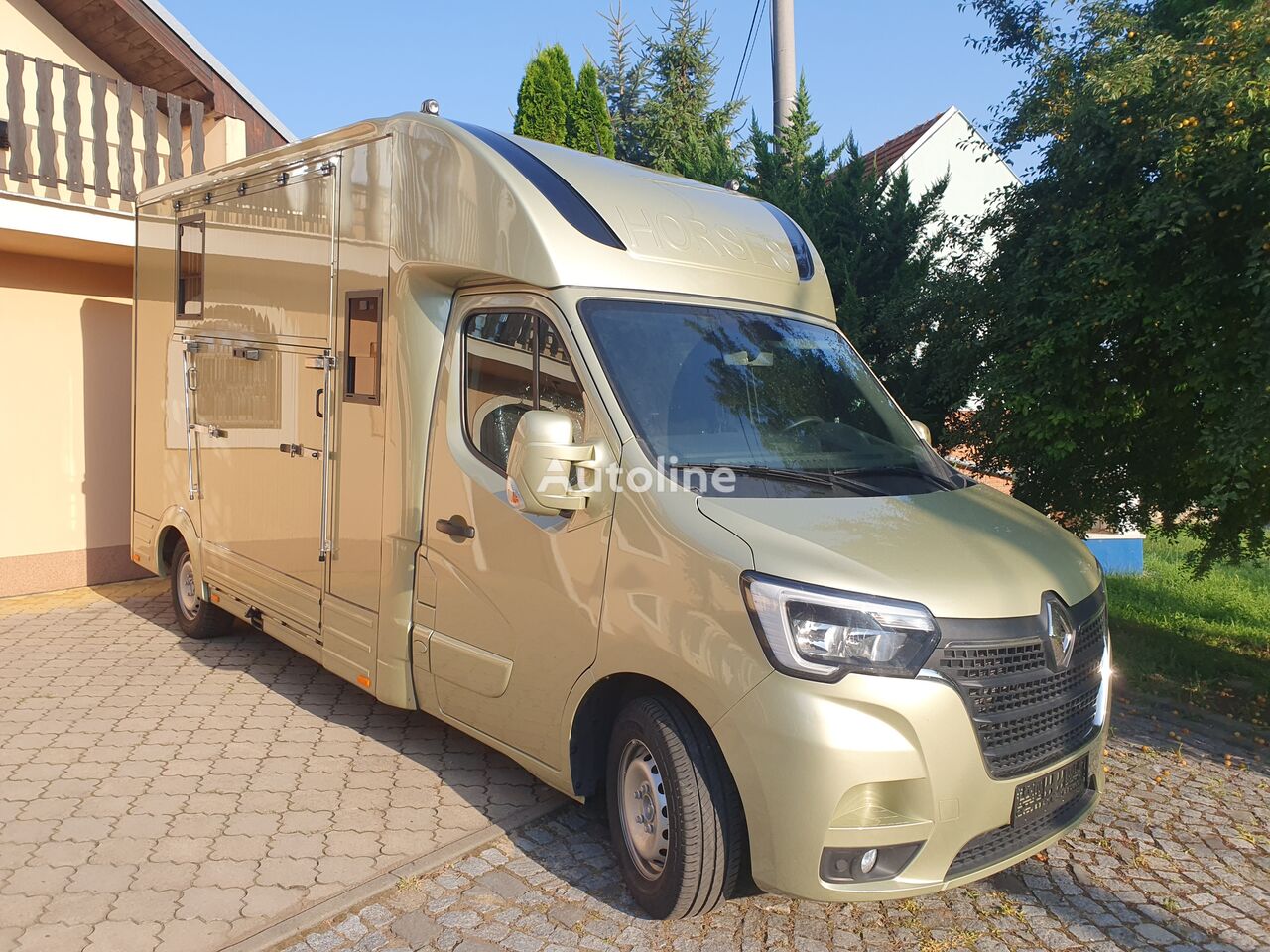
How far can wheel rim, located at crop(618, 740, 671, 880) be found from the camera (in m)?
3.61

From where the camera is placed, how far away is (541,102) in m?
15.2

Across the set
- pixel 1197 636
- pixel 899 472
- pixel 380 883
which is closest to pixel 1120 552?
pixel 1197 636

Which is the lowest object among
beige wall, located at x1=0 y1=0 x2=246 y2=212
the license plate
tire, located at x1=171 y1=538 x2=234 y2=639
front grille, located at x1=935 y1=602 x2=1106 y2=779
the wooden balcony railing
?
tire, located at x1=171 y1=538 x2=234 y2=639

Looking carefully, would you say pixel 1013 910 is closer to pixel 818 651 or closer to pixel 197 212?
pixel 818 651

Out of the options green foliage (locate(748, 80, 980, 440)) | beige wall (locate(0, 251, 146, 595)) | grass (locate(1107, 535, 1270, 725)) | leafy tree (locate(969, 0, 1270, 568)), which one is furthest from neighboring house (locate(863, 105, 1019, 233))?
Result: beige wall (locate(0, 251, 146, 595))

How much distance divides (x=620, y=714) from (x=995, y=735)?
53.0 inches

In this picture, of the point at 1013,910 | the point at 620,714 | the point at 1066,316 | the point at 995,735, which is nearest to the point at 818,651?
the point at 995,735

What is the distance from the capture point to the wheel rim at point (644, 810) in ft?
11.9

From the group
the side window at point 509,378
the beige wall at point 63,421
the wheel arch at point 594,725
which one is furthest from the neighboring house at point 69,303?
the wheel arch at point 594,725

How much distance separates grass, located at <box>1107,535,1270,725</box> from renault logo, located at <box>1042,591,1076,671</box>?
12.2 ft

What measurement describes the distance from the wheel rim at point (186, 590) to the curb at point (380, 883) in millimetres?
3878

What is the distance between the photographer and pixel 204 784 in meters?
4.79

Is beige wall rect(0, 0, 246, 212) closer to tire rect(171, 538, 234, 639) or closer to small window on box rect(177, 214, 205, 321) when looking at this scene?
small window on box rect(177, 214, 205, 321)

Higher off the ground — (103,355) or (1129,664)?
(103,355)
